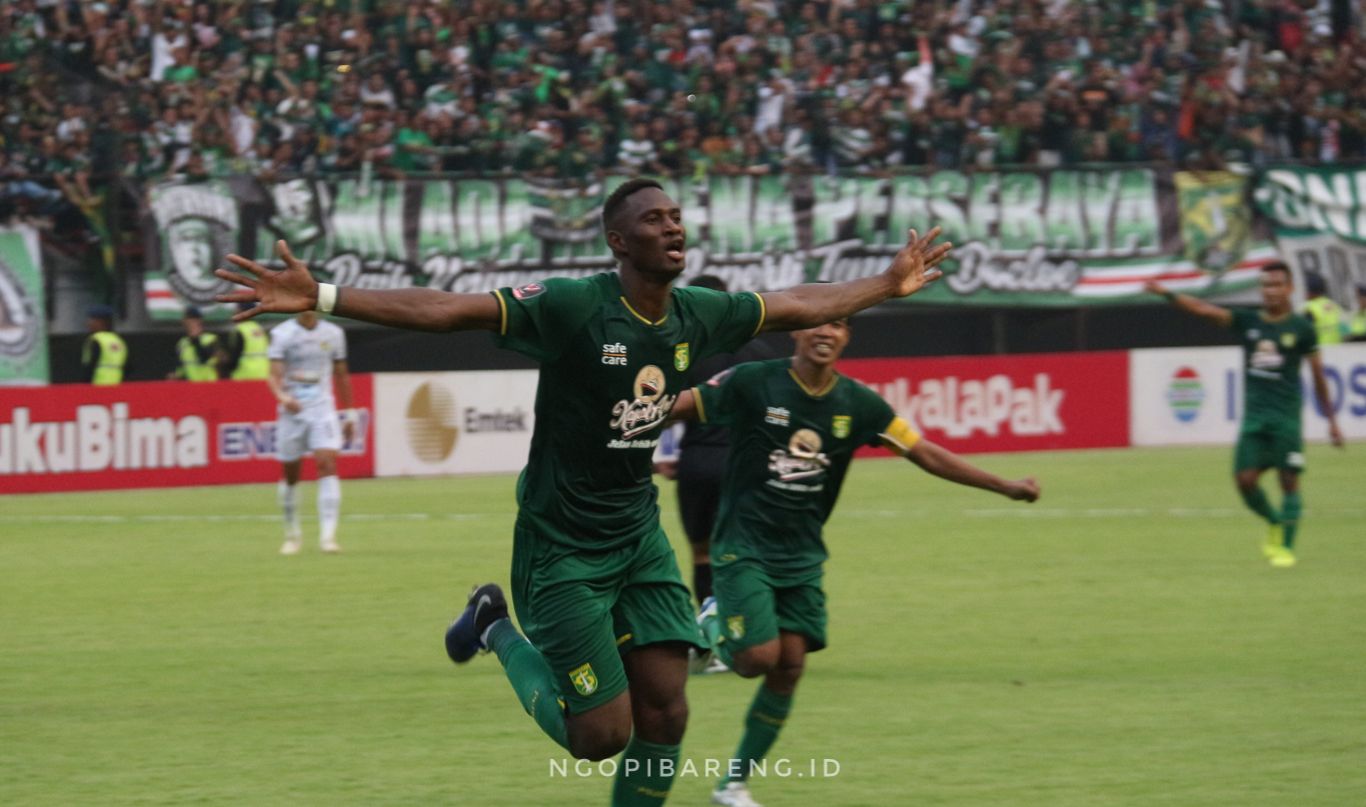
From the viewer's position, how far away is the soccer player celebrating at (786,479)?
7914 mm

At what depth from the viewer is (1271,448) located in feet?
50.3

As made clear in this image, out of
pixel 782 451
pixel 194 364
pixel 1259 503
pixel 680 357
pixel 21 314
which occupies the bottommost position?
pixel 194 364

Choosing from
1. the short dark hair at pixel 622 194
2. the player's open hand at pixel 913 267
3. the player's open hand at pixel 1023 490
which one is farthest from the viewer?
the player's open hand at pixel 1023 490

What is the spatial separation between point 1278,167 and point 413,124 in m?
12.7

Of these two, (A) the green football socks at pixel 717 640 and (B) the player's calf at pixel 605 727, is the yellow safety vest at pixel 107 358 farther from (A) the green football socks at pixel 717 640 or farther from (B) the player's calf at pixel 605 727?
(B) the player's calf at pixel 605 727

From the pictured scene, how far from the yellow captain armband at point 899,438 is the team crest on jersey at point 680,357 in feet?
7.37

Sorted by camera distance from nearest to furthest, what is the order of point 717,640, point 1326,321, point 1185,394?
point 717,640 → point 1185,394 → point 1326,321

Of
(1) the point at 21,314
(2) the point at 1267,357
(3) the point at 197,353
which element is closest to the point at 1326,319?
(2) the point at 1267,357

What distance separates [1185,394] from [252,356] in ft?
40.8

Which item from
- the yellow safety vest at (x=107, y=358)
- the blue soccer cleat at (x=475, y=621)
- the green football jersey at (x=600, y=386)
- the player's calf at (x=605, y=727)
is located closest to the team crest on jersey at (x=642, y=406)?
the green football jersey at (x=600, y=386)

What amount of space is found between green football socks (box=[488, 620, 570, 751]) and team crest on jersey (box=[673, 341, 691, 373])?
1094 mm

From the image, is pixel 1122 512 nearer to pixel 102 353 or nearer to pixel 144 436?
pixel 144 436

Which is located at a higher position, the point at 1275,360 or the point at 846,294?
the point at 846,294

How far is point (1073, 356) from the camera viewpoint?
85.3 ft
